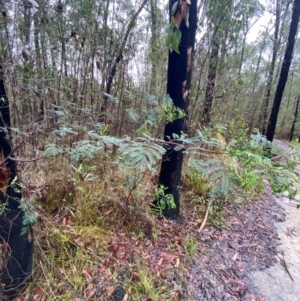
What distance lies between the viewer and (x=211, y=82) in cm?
356

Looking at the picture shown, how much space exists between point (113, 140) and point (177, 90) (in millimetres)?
1060

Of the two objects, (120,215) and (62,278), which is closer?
(62,278)

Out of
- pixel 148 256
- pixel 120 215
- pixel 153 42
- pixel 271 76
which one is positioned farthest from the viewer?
pixel 271 76

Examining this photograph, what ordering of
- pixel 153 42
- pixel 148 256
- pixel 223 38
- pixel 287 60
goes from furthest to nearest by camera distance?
pixel 287 60 → pixel 223 38 → pixel 153 42 → pixel 148 256

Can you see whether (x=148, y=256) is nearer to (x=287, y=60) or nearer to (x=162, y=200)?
(x=162, y=200)

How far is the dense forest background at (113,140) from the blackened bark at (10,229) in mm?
65

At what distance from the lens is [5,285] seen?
140 centimetres

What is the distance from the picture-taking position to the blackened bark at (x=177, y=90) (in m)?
2.03

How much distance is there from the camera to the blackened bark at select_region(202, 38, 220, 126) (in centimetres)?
347

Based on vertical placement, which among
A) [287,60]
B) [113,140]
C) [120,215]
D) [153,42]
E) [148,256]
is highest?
[287,60]

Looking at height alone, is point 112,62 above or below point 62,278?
above

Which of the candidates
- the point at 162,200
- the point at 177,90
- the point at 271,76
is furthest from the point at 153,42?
the point at 271,76

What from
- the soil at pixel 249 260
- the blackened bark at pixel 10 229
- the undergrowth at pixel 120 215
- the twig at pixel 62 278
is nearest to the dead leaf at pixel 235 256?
the soil at pixel 249 260

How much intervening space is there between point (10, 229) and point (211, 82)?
3.23 metres
